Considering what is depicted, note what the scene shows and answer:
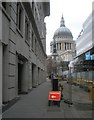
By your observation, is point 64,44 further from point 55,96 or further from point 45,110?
point 45,110

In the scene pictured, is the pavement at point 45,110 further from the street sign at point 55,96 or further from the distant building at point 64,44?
the distant building at point 64,44

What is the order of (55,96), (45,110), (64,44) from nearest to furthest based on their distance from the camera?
(45,110)
(55,96)
(64,44)

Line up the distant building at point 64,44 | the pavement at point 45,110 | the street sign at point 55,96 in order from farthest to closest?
the distant building at point 64,44, the street sign at point 55,96, the pavement at point 45,110

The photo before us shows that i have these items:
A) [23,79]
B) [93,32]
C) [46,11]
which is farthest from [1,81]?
[93,32]

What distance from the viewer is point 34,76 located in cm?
3925

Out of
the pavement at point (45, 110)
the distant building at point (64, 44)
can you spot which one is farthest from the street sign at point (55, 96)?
the distant building at point (64, 44)

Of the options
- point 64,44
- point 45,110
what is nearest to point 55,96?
point 45,110

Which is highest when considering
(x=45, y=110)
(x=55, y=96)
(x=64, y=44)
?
(x=64, y=44)

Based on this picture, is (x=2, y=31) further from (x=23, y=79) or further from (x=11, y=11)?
(x=23, y=79)

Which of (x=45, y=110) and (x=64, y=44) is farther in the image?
(x=64, y=44)

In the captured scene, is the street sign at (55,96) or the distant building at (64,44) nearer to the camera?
the street sign at (55,96)

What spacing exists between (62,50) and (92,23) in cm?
6563

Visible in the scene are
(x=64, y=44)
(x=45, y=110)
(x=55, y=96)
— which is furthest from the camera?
(x=64, y=44)

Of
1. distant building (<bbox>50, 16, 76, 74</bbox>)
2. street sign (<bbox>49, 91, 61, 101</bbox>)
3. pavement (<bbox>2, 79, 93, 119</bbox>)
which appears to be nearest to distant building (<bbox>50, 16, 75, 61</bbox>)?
distant building (<bbox>50, 16, 76, 74</bbox>)
